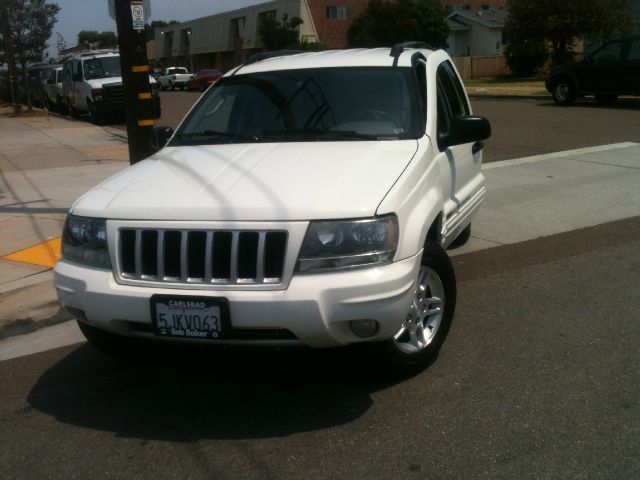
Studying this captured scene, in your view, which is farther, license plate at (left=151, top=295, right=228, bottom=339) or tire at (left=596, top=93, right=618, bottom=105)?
tire at (left=596, top=93, right=618, bottom=105)

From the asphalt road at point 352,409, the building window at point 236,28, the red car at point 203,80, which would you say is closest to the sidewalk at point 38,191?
the asphalt road at point 352,409

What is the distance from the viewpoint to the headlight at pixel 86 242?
3812 millimetres

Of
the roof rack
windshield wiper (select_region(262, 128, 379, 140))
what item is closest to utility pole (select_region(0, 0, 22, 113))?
the roof rack

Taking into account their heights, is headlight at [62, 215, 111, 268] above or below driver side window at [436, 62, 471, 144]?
below

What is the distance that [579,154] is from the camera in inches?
482

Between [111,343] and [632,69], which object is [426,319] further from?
[632,69]

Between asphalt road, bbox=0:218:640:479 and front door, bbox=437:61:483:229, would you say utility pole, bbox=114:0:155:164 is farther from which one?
Answer: asphalt road, bbox=0:218:640:479

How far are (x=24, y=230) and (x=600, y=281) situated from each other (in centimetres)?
594

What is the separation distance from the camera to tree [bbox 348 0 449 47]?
164 feet

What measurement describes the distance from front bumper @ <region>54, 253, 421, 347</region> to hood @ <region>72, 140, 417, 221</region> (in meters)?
0.33

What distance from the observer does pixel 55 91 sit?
2770cm

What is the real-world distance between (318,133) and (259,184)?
99 cm

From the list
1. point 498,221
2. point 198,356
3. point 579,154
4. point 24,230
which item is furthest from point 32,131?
point 198,356

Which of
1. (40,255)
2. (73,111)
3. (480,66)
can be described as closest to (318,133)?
(40,255)
